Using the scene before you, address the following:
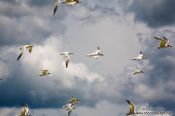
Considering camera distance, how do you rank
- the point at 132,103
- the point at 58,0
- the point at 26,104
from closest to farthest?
the point at 58,0 → the point at 132,103 → the point at 26,104

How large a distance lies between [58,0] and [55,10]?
2181 millimetres

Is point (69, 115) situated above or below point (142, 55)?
below

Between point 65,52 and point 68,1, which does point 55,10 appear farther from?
point 65,52

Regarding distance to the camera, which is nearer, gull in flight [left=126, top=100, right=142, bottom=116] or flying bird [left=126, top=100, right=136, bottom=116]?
A: gull in flight [left=126, top=100, right=142, bottom=116]

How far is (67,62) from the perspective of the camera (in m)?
122

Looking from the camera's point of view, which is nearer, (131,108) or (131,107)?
(131,108)

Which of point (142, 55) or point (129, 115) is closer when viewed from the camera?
point (129, 115)

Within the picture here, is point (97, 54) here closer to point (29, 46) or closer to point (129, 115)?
point (29, 46)

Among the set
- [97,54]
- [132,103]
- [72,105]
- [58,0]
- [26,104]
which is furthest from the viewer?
[97,54]

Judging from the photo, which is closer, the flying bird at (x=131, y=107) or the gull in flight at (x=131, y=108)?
the gull in flight at (x=131, y=108)

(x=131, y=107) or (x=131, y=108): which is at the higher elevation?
(x=131, y=107)

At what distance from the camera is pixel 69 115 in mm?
108812

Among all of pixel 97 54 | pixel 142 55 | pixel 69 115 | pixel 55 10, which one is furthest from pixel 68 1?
pixel 142 55

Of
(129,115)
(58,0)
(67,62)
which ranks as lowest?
(129,115)
